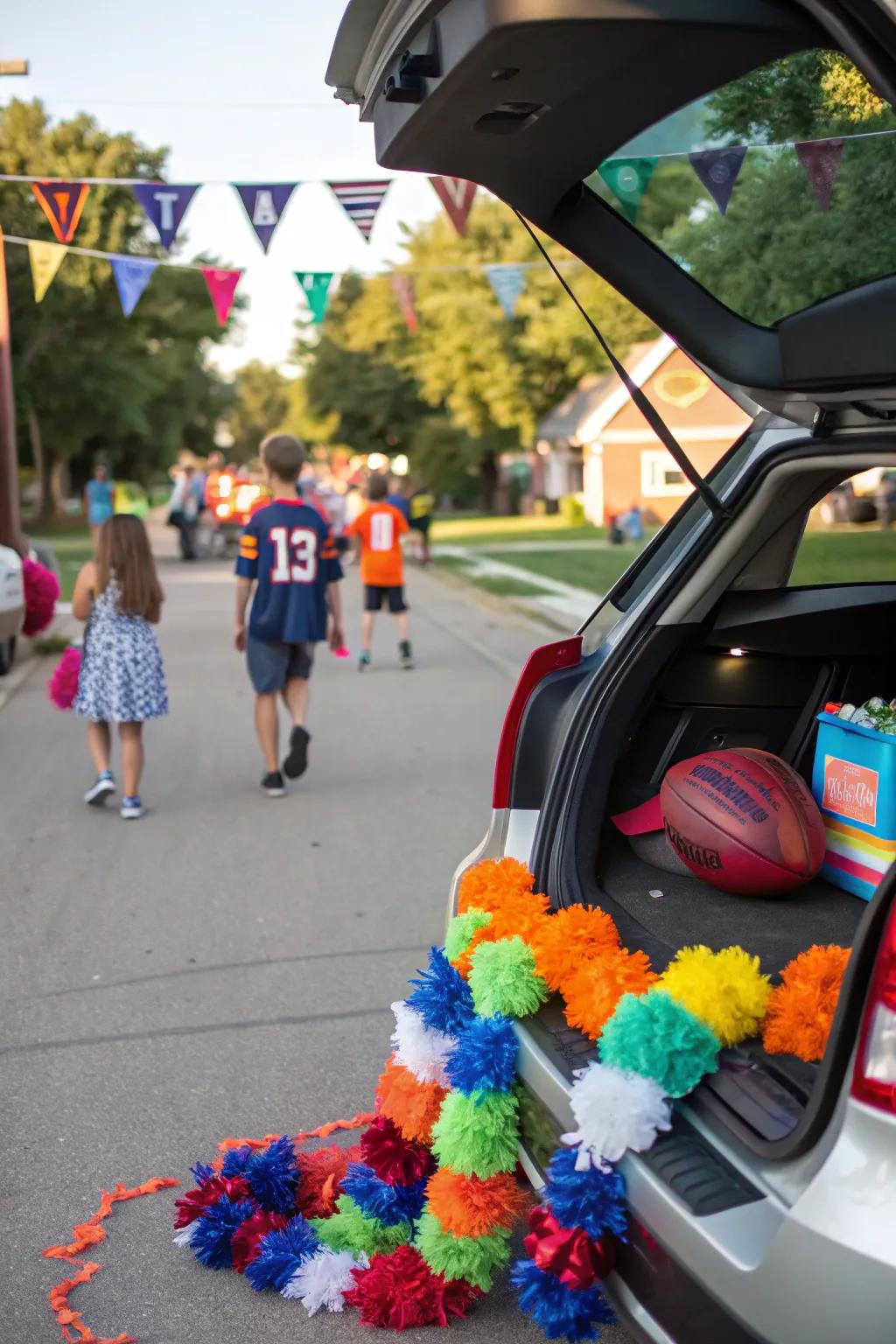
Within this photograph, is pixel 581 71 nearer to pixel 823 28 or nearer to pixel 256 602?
pixel 823 28

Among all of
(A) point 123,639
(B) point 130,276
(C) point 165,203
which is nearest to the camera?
(A) point 123,639

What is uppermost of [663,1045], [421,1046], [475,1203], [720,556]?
[720,556]

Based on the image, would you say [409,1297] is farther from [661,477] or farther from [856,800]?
[661,477]

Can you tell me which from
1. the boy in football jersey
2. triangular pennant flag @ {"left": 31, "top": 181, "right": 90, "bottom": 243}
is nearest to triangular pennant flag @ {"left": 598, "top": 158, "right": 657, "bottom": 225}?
the boy in football jersey

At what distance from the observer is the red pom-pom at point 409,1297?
3.05 meters

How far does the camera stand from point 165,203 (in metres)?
13.3

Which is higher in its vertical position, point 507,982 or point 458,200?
point 458,200

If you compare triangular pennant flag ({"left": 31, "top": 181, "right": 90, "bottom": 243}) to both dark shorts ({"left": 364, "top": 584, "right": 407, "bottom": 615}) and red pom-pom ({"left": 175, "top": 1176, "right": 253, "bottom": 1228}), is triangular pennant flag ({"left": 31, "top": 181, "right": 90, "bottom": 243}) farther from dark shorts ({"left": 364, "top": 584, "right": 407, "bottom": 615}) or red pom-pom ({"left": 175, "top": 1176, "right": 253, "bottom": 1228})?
red pom-pom ({"left": 175, "top": 1176, "right": 253, "bottom": 1228})

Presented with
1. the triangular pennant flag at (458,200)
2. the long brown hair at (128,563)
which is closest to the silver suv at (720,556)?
the long brown hair at (128,563)

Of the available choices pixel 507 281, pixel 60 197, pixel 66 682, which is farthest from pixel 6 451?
pixel 66 682

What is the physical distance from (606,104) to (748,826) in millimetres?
1561

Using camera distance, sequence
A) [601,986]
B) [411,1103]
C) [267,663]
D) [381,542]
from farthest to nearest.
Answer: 1. [381,542]
2. [267,663]
3. [411,1103]
4. [601,986]

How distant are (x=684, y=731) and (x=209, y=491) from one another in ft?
85.9

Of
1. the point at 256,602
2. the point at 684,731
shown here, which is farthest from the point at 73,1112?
the point at 256,602
